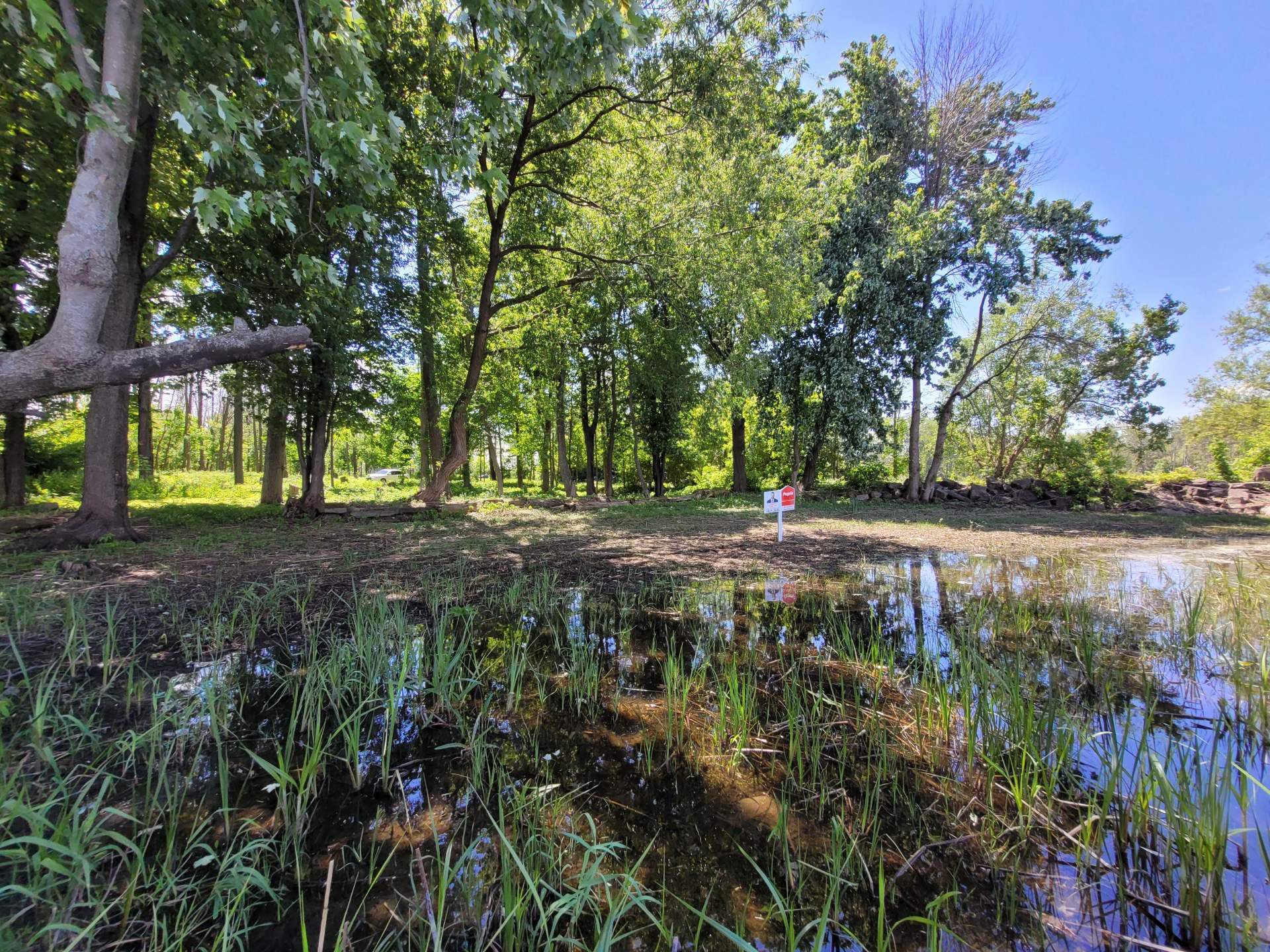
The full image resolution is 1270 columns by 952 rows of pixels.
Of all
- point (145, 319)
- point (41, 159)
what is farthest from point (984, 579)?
point (145, 319)

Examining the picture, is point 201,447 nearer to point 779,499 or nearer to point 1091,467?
point 779,499

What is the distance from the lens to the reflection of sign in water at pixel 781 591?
4.71 m

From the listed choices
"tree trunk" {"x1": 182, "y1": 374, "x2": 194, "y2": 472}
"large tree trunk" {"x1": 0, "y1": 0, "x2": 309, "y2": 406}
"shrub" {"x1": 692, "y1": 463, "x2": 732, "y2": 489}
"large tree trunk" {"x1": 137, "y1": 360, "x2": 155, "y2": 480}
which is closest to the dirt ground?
"large tree trunk" {"x1": 0, "y1": 0, "x2": 309, "y2": 406}

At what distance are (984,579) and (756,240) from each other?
30.6ft

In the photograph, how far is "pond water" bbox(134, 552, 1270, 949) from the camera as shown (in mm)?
1326

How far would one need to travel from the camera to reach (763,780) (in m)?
1.99

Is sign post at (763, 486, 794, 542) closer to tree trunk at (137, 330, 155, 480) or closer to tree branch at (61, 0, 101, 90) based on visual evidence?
tree branch at (61, 0, 101, 90)

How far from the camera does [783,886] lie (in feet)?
4.78

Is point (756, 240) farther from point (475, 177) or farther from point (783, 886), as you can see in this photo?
point (783, 886)

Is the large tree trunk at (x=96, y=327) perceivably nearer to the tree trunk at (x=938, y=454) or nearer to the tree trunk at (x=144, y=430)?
the tree trunk at (x=144, y=430)

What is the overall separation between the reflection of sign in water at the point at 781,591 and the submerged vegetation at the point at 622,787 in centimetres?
104

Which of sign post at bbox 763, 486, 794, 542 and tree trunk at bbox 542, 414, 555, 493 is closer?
sign post at bbox 763, 486, 794, 542

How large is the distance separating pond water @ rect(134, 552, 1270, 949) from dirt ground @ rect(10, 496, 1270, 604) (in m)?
2.64

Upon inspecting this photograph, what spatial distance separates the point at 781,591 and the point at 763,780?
10.6 ft
